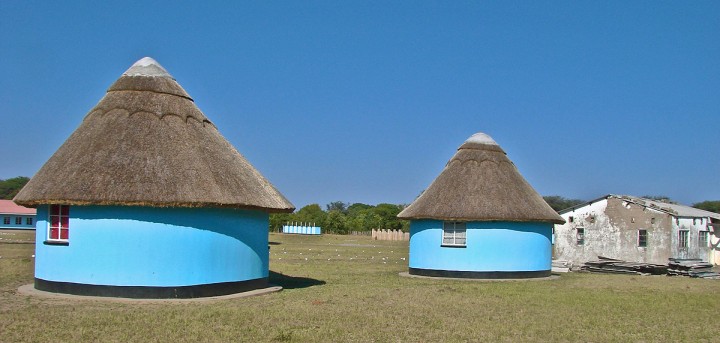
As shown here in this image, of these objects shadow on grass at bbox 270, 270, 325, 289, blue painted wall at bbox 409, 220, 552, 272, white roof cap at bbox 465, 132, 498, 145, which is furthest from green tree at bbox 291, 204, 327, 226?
shadow on grass at bbox 270, 270, 325, 289

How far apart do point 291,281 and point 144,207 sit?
7827 millimetres

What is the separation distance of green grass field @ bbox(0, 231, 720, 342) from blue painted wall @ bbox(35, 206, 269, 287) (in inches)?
41.3

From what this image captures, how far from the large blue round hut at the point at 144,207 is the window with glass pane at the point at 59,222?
26 mm

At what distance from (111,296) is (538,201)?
1791cm

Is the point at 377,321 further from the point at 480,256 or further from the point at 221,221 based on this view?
the point at 480,256

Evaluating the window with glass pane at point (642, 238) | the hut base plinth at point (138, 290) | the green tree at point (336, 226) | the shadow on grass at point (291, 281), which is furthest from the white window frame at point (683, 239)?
the green tree at point (336, 226)

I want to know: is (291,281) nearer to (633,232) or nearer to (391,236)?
(633,232)

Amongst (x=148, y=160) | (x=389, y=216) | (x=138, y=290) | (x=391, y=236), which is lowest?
(x=391, y=236)

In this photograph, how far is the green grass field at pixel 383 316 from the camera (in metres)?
13.6

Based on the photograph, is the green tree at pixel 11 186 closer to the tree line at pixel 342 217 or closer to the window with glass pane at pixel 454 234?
the tree line at pixel 342 217

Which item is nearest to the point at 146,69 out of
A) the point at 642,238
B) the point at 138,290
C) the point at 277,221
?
the point at 138,290

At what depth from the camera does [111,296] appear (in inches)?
722

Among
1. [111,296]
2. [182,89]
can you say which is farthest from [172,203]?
[182,89]

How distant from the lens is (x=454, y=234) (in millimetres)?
28969
